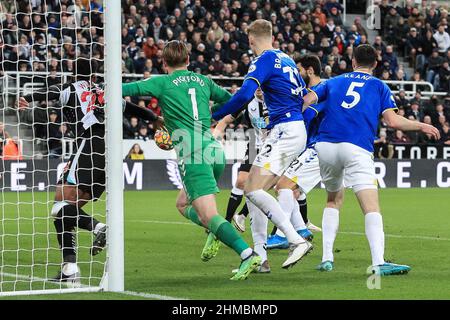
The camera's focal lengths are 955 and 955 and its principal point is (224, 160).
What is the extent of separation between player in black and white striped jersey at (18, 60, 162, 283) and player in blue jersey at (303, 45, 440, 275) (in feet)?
5.49

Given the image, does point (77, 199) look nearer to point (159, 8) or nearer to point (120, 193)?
point (120, 193)

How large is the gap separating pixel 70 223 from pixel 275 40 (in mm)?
21373

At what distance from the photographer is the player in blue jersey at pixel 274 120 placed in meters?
9.00

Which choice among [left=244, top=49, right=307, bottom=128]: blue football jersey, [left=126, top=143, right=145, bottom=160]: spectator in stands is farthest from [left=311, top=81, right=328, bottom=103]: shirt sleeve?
[left=126, top=143, right=145, bottom=160]: spectator in stands

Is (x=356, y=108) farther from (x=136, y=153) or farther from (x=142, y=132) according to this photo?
(x=142, y=132)

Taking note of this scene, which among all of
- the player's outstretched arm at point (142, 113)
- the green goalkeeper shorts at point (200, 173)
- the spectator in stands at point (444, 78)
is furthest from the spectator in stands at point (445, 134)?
the green goalkeeper shorts at point (200, 173)

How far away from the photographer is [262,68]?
905 cm

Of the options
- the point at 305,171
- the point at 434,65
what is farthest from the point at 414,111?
the point at 305,171

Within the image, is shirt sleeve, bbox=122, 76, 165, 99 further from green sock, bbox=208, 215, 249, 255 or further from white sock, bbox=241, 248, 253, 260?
white sock, bbox=241, 248, 253, 260

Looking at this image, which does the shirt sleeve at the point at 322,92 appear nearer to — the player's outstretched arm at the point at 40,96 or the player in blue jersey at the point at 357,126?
the player in blue jersey at the point at 357,126

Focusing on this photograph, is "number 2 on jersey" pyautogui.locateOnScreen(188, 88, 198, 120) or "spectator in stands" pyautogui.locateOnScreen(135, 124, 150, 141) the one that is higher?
"number 2 on jersey" pyautogui.locateOnScreen(188, 88, 198, 120)

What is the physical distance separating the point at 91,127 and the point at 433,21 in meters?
26.8

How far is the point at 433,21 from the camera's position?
112 ft

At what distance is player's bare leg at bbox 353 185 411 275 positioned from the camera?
8852 mm
